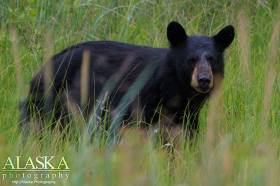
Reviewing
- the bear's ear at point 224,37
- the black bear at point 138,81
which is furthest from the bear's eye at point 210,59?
the bear's ear at point 224,37

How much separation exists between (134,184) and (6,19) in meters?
4.87

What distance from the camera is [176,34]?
22.0ft

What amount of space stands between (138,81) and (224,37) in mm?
721

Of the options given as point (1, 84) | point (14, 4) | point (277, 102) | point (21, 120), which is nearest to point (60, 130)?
point (21, 120)

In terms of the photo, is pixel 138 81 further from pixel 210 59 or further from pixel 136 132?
pixel 136 132

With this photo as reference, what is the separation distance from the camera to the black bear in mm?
6414

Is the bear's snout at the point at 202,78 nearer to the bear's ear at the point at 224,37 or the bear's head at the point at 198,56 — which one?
the bear's head at the point at 198,56

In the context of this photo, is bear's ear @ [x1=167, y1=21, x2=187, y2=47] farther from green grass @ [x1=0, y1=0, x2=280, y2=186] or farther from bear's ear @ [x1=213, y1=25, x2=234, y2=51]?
green grass @ [x1=0, y1=0, x2=280, y2=186]

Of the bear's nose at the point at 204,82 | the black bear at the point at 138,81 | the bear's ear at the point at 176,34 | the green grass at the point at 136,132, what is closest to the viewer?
the green grass at the point at 136,132

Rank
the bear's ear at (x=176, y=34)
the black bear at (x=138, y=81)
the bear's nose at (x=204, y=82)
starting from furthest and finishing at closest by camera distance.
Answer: the bear's ear at (x=176, y=34) < the black bear at (x=138, y=81) < the bear's nose at (x=204, y=82)

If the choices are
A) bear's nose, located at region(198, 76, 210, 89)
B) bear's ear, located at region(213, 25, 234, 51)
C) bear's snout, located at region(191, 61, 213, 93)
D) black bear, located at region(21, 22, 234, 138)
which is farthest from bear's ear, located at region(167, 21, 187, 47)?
bear's nose, located at region(198, 76, 210, 89)

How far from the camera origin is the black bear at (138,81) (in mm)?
6414

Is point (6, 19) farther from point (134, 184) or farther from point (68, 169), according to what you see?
point (134, 184)

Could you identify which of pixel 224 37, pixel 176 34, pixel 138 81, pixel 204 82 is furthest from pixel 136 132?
pixel 224 37
